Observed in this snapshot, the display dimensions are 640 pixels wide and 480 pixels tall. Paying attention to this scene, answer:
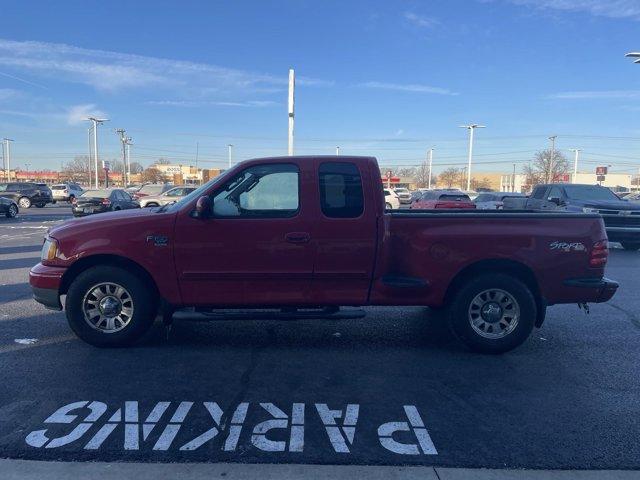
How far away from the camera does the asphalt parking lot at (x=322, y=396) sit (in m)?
3.47

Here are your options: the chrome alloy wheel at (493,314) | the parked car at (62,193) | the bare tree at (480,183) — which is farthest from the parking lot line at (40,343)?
the bare tree at (480,183)

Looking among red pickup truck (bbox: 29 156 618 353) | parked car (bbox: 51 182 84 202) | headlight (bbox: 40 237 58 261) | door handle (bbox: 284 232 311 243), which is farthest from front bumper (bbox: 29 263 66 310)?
parked car (bbox: 51 182 84 202)

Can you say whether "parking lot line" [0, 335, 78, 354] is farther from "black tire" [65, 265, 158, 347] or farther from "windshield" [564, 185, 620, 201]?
"windshield" [564, 185, 620, 201]

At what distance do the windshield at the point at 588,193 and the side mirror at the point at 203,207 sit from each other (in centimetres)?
1356

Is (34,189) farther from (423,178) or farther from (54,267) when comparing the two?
(423,178)

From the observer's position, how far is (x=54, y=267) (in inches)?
212

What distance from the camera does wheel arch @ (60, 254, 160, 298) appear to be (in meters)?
5.37

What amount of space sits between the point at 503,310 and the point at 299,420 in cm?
271

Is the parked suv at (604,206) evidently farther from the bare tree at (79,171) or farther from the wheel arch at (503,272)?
the bare tree at (79,171)

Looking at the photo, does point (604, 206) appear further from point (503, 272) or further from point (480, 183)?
point (480, 183)

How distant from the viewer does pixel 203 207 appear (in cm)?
514

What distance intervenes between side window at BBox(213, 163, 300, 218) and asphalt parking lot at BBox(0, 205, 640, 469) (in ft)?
4.06

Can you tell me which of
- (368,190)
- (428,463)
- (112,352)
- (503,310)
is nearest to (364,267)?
(368,190)

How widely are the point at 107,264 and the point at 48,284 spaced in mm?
629
